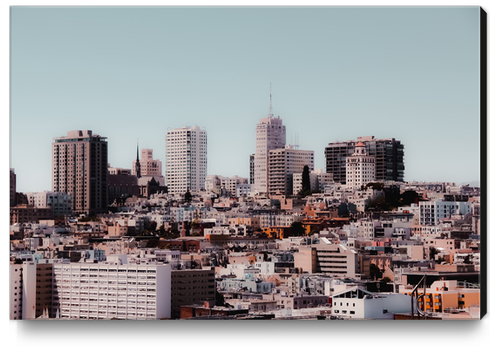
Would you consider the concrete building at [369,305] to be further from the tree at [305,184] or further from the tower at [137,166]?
the tree at [305,184]

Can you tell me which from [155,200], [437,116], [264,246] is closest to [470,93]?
[437,116]

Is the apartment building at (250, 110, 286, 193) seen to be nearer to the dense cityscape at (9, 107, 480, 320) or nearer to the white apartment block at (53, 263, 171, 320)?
the dense cityscape at (9, 107, 480, 320)

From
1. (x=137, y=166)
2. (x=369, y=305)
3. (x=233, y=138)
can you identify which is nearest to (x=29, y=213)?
(x=233, y=138)

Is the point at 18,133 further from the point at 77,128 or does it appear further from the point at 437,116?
the point at 437,116

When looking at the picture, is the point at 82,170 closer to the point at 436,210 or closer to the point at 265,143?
the point at 265,143

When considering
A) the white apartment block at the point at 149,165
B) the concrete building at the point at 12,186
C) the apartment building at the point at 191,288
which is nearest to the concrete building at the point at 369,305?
the apartment building at the point at 191,288

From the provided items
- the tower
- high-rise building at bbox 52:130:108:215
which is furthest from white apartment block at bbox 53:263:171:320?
the tower
